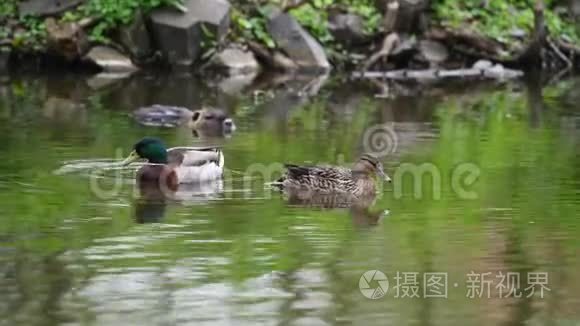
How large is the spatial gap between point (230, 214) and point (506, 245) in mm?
2313

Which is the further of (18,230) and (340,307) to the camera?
(18,230)

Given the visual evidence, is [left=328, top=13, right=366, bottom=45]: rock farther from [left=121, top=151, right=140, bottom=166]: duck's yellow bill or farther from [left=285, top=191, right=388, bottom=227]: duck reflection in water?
[left=285, top=191, right=388, bottom=227]: duck reflection in water

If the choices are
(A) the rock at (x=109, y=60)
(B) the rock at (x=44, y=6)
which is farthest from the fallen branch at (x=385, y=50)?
(B) the rock at (x=44, y=6)

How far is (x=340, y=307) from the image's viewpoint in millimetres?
8750

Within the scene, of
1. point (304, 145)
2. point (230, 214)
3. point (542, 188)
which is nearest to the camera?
point (230, 214)

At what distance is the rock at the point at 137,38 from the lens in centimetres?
2847

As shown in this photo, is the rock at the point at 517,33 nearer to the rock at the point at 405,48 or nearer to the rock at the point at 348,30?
the rock at the point at 405,48

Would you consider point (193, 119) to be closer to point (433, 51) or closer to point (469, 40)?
point (433, 51)

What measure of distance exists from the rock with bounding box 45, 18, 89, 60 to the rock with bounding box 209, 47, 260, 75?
2403 millimetres

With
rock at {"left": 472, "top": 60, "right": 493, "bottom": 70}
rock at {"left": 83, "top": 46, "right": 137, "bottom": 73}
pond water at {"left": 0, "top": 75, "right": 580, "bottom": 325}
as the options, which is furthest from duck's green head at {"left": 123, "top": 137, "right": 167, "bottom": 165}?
rock at {"left": 472, "top": 60, "right": 493, "bottom": 70}

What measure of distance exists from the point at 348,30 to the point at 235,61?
260 centimetres

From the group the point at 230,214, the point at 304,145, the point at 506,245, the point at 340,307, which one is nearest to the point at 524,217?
the point at 506,245

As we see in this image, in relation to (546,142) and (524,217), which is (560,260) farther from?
(546,142)

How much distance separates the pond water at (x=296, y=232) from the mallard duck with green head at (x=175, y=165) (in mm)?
191
